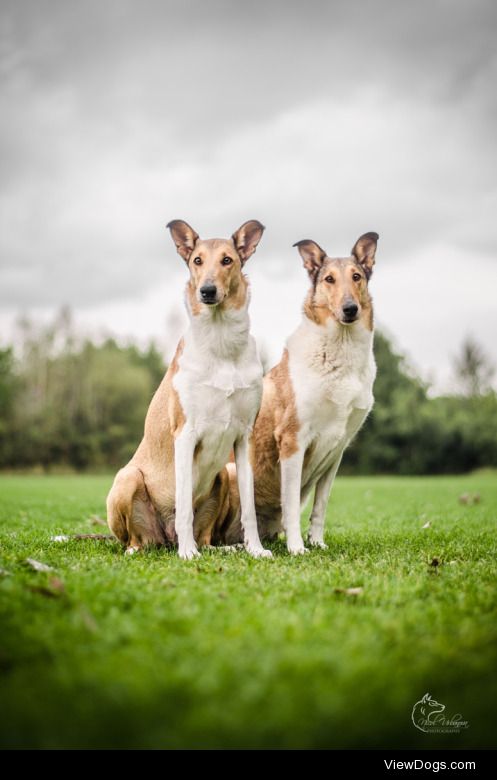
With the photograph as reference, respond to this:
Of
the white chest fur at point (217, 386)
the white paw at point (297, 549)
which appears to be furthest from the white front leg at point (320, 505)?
the white chest fur at point (217, 386)

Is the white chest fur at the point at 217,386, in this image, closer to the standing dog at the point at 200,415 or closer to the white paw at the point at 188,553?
the standing dog at the point at 200,415

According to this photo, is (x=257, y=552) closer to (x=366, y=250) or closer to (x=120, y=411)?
(x=366, y=250)

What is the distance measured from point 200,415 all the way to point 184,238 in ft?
5.96

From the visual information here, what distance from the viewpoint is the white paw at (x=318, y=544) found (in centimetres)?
591

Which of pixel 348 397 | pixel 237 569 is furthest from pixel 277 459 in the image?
pixel 237 569

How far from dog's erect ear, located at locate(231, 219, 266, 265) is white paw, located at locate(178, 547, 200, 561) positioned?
283 cm

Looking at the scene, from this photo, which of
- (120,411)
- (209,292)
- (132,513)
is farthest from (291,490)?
(120,411)

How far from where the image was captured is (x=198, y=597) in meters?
3.34

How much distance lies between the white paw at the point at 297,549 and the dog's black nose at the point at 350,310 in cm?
234

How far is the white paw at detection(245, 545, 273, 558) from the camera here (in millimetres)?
5219

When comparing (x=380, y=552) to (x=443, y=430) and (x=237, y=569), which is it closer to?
(x=237, y=569)

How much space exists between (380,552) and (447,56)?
11640 mm

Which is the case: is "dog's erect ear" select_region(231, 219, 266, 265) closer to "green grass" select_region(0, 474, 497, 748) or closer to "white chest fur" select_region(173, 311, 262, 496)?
"white chest fur" select_region(173, 311, 262, 496)

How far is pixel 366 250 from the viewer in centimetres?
607
